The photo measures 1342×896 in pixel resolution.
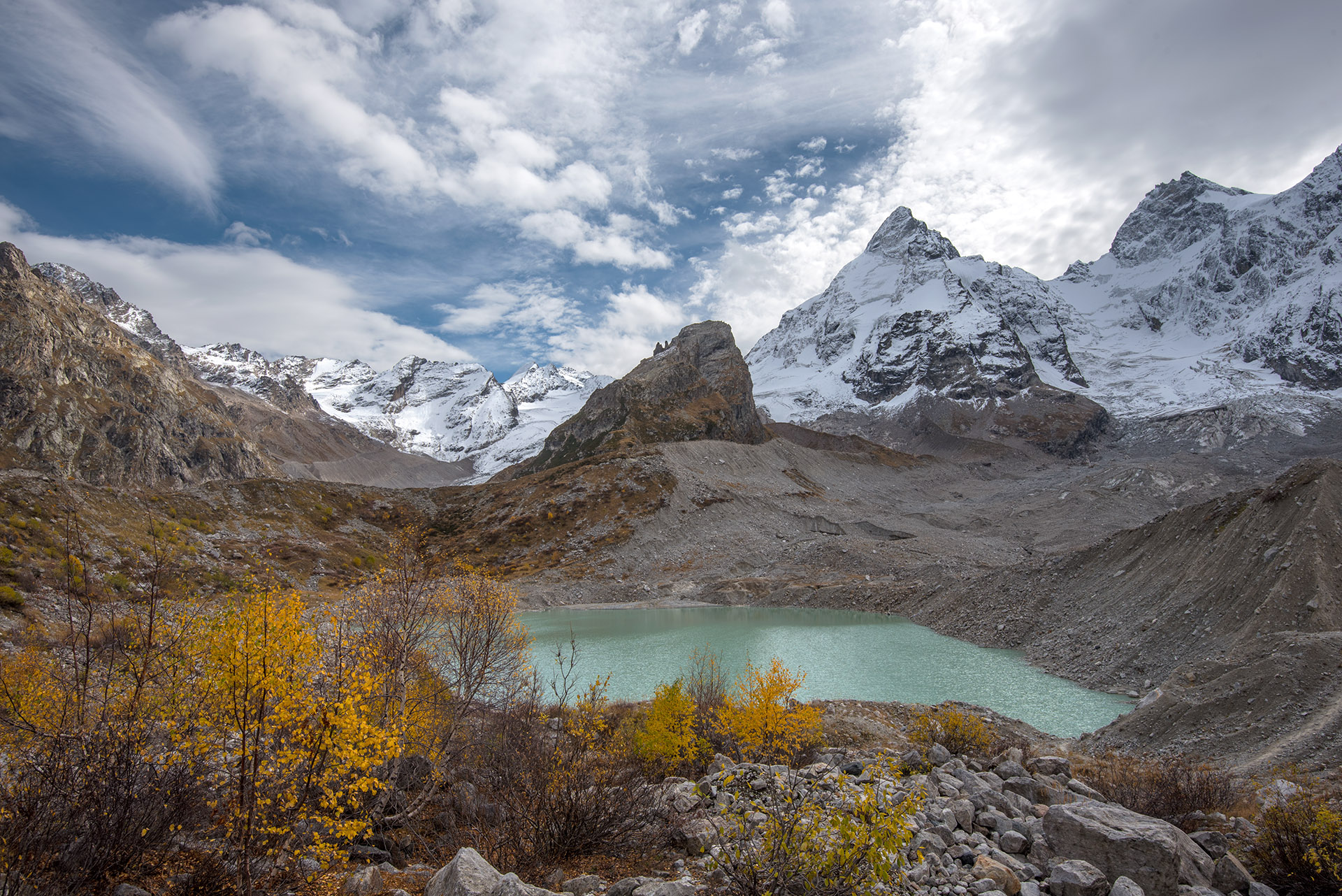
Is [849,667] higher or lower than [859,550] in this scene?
lower

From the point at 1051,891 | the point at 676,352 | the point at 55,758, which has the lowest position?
the point at 1051,891

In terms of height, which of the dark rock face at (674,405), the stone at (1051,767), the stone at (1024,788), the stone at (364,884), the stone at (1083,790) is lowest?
the stone at (1051,767)

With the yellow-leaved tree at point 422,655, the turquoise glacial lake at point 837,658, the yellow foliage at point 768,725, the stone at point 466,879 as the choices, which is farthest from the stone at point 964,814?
the turquoise glacial lake at point 837,658

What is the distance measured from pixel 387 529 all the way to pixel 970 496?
11104cm

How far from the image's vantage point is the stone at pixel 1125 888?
6.03 meters

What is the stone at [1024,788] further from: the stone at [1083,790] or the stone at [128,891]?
the stone at [128,891]

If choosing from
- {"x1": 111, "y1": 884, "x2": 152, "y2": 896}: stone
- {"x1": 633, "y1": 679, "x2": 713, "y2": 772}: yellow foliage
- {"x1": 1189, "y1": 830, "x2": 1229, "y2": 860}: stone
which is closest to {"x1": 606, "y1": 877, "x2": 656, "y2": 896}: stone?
{"x1": 111, "y1": 884, "x2": 152, "y2": 896}: stone

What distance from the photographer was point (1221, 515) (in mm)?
26172

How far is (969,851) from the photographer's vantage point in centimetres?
712

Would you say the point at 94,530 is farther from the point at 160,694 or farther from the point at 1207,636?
the point at 1207,636

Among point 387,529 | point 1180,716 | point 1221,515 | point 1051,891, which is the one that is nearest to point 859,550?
point 1221,515

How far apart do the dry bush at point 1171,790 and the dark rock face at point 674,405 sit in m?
87.4

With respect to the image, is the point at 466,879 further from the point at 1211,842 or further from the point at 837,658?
the point at 837,658

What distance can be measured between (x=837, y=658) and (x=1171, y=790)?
24.0 metres
